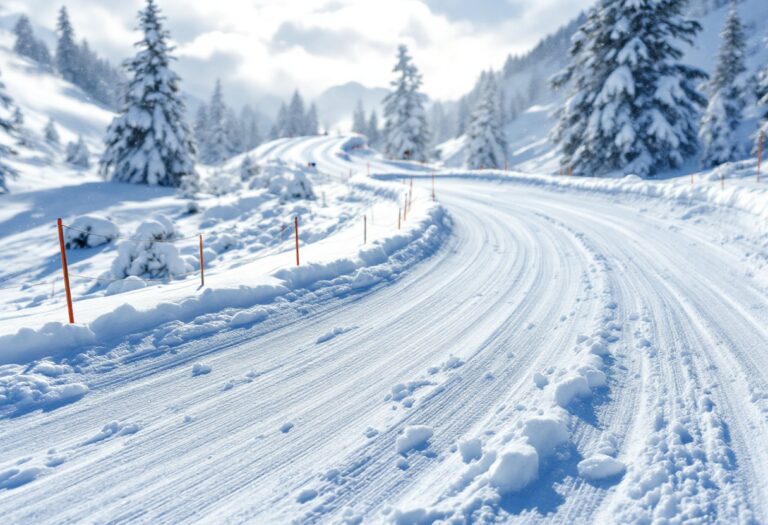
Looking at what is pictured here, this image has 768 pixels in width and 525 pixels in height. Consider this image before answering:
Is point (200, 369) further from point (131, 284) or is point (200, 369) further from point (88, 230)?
point (88, 230)

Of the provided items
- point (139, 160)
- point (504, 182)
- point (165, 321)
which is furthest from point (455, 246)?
point (139, 160)

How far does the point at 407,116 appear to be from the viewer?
52.5 metres

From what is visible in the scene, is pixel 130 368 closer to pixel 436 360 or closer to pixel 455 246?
pixel 436 360

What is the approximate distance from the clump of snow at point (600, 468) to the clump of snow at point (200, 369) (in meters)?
3.99

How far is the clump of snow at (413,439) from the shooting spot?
387 cm

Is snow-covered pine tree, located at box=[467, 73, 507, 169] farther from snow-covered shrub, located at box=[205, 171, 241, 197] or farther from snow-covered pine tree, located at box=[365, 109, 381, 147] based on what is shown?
snow-covered pine tree, located at box=[365, 109, 381, 147]

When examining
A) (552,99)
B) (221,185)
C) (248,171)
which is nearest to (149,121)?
(221,185)

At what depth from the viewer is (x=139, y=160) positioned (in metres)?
28.4

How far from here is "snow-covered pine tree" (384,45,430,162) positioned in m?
51.7

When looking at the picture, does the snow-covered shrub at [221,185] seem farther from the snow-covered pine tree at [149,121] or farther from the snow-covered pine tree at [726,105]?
the snow-covered pine tree at [726,105]

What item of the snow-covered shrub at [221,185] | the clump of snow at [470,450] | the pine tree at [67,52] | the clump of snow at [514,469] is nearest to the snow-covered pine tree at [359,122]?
the pine tree at [67,52]

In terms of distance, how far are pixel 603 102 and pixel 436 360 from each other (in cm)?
2152

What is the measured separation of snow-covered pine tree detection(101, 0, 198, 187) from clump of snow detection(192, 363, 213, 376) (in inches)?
1007

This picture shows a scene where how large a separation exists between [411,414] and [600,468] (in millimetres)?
1686
